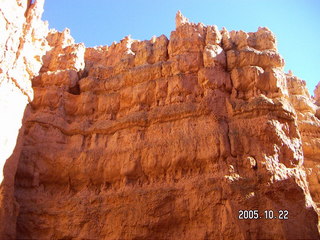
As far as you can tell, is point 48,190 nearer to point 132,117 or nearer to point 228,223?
point 132,117

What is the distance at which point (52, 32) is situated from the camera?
826 inches

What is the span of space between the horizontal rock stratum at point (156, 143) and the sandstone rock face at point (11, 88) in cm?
5

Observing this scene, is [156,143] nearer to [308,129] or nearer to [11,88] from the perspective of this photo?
[11,88]

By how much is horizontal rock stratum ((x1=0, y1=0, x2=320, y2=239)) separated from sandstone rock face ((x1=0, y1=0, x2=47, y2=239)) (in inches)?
2.0

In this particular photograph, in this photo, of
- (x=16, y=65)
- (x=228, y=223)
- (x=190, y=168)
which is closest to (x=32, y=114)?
(x=16, y=65)

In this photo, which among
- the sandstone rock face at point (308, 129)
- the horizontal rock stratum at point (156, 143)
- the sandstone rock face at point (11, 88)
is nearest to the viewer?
the horizontal rock stratum at point (156, 143)

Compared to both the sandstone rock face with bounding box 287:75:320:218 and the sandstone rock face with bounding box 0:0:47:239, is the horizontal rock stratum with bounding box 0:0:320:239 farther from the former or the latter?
the sandstone rock face with bounding box 287:75:320:218

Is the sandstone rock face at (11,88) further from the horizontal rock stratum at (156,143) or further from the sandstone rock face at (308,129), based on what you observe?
the sandstone rock face at (308,129)

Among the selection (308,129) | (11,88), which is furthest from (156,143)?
(308,129)

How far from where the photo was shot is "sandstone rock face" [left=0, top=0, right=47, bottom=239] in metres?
11.9

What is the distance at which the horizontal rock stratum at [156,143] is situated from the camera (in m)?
11.7

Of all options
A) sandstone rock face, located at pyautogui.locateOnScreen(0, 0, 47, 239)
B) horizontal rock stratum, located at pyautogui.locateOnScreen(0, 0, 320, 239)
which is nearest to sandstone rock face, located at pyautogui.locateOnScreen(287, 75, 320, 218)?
horizontal rock stratum, located at pyautogui.locateOnScreen(0, 0, 320, 239)

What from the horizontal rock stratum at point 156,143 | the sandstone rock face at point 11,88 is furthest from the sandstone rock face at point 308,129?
the sandstone rock face at point 11,88

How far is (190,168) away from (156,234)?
2997 mm
